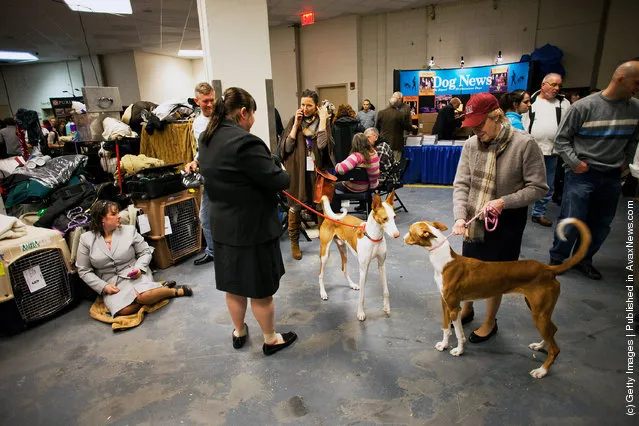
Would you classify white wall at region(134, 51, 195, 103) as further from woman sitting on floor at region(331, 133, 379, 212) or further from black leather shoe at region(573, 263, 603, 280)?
black leather shoe at region(573, 263, 603, 280)

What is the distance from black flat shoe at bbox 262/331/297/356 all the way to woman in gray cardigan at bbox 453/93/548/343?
4.19 ft

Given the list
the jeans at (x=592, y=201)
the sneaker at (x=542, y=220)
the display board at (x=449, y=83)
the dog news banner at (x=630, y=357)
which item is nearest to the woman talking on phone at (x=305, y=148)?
the jeans at (x=592, y=201)

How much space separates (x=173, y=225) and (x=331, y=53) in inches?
316

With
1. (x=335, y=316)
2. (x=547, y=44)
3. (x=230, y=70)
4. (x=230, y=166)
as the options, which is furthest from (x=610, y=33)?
(x=230, y=166)

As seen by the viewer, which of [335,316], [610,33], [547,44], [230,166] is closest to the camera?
[230,166]

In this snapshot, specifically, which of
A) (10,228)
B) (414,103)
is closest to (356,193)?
(10,228)

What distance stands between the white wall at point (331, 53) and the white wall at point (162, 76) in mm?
5879

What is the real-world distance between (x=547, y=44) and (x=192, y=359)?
9.28 metres

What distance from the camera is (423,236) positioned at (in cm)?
211

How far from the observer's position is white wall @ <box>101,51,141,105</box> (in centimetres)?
1188

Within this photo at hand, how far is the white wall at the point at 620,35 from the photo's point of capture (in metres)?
6.75

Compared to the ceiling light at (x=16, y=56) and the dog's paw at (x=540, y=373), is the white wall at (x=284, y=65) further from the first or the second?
the dog's paw at (x=540, y=373)

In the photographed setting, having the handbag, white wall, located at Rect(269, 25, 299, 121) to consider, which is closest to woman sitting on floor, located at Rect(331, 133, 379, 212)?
the handbag

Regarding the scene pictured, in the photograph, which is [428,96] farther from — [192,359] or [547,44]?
[192,359]
